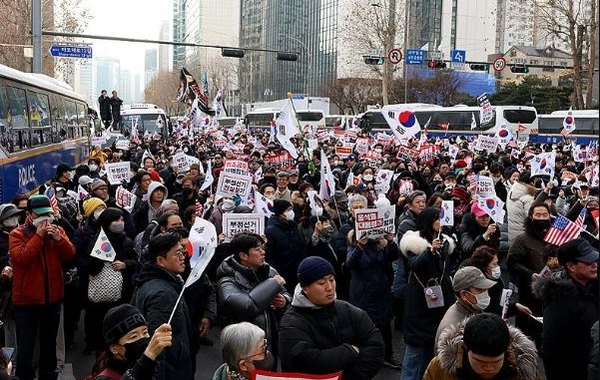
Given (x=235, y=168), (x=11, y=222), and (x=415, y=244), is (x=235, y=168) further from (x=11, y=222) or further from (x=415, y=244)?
(x=415, y=244)

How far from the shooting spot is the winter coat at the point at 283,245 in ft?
23.1

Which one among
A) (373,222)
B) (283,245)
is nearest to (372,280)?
(373,222)

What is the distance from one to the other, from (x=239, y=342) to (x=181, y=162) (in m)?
9.21

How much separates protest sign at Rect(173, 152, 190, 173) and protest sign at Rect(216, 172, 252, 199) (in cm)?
387

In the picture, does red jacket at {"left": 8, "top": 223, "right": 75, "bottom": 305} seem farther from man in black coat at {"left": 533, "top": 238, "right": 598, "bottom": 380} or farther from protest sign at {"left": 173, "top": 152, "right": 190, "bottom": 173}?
protest sign at {"left": 173, "top": 152, "right": 190, "bottom": 173}

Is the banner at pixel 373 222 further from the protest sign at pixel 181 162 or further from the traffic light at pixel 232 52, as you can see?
the traffic light at pixel 232 52

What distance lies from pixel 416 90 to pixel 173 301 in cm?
5532

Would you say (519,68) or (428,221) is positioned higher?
(519,68)

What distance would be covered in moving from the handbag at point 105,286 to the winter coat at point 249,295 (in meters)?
1.58

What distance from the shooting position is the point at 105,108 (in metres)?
29.1

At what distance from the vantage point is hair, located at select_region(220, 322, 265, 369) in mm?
3500

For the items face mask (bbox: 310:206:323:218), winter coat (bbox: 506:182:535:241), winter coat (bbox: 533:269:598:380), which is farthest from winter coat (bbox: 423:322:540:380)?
winter coat (bbox: 506:182:535:241)

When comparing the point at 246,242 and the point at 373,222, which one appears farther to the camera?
the point at 373,222

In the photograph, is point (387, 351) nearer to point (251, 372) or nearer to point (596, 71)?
point (251, 372)
